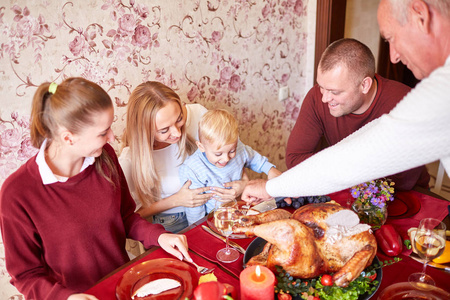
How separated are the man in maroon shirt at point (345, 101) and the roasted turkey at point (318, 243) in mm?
724

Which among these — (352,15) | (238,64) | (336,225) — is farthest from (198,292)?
(352,15)

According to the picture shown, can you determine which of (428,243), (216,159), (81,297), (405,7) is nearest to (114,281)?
(81,297)

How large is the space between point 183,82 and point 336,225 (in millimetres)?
1497

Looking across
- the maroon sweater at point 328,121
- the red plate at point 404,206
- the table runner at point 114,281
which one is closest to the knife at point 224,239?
the table runner at point 114,281

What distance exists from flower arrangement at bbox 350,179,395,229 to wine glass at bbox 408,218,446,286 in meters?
0.21

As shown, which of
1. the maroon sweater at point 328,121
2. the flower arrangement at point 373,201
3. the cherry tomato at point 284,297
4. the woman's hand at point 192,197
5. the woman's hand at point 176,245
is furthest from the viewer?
the maroon sweater at point 328,121

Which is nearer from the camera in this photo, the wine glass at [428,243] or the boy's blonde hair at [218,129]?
the wine glass at [428,243]

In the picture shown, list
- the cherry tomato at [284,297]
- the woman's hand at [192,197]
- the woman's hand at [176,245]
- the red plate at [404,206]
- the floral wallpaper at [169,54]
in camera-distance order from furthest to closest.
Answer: the woman's hand at [192,197] < the floral wallpaper at [169,54] < the red plate at [404,206] < the woman's hand at [176,245] < the cherry tomato at [284,297]

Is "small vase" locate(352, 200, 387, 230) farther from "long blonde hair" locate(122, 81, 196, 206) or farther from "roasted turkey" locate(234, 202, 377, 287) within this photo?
"long blonde hair" locate(122, 81, 196, 206)

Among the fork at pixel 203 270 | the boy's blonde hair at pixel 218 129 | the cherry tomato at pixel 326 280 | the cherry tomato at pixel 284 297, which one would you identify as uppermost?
the boy's blonde hair at pixel 218 129

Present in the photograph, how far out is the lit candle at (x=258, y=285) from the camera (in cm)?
99

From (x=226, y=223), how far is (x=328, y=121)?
1.16 metres

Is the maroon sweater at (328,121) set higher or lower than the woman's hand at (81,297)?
higher

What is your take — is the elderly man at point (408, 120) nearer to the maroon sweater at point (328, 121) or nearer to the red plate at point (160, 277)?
the red plate at point (160, 277)
